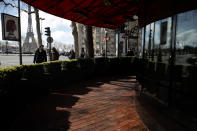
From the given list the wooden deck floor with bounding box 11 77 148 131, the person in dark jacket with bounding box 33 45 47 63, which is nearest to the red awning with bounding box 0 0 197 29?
the wooden deck floor with bounding box 11 77 148 131

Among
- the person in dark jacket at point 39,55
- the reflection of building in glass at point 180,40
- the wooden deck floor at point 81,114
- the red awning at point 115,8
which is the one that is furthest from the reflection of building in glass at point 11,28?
the reflection of building in glass at point 180,40

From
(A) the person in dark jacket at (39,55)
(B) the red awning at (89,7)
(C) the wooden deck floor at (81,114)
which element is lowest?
(C) the wooden deck floor at (81,114)

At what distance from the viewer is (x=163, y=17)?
8.82 feet

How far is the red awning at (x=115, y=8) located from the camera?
7.98ft

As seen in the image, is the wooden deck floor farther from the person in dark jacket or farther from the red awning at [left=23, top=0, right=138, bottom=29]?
the person in dark jacket

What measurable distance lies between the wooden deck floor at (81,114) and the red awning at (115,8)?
93.0 inches

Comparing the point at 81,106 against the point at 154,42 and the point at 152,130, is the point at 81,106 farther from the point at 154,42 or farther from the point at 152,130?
the point at 154,42

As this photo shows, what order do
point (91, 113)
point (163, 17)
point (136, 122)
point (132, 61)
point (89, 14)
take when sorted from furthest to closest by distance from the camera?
point (132, 61) < point (89, 14) < point (91, 113) < point (136, 122) < point (163, 17)

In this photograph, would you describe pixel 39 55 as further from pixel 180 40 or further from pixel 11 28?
pixel 180 40

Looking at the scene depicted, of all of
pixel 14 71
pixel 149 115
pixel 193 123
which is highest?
pixel 14 71

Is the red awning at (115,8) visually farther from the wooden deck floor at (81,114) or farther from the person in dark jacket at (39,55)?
the person in dark jacket at (39,55)

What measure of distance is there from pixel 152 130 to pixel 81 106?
6.94ft

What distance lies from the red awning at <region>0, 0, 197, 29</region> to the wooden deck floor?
236cm

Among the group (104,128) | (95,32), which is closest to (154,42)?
(104,128)
